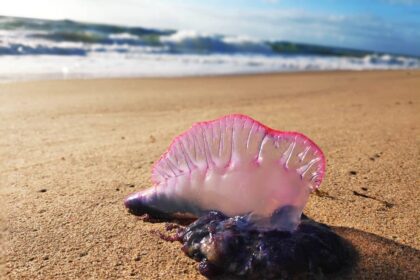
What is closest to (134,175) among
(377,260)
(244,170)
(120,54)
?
(244,170)

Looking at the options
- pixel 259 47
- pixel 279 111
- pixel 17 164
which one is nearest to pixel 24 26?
pixel 259 47

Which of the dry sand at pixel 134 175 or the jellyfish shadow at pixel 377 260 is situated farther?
the dry sand at pixel 134 175

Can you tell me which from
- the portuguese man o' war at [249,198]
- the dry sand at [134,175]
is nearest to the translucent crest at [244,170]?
the portuguese man o' war at [249,198]

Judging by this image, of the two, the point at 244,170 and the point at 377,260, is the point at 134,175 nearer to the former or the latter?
the point at 244,170

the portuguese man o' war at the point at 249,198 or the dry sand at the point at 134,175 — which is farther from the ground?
the portuguese man o' war at the point at 249,198

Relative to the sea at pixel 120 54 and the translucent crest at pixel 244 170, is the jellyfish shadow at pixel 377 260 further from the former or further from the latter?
the sea at pixel 120 54

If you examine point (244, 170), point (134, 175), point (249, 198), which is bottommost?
point (134, 175)

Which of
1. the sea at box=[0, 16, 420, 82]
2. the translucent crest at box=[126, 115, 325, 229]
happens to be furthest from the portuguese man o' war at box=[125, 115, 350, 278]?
the sea at box=[0, 16, 420, 82]

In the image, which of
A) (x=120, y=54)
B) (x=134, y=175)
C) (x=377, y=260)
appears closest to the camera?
(x=377, y=260)
